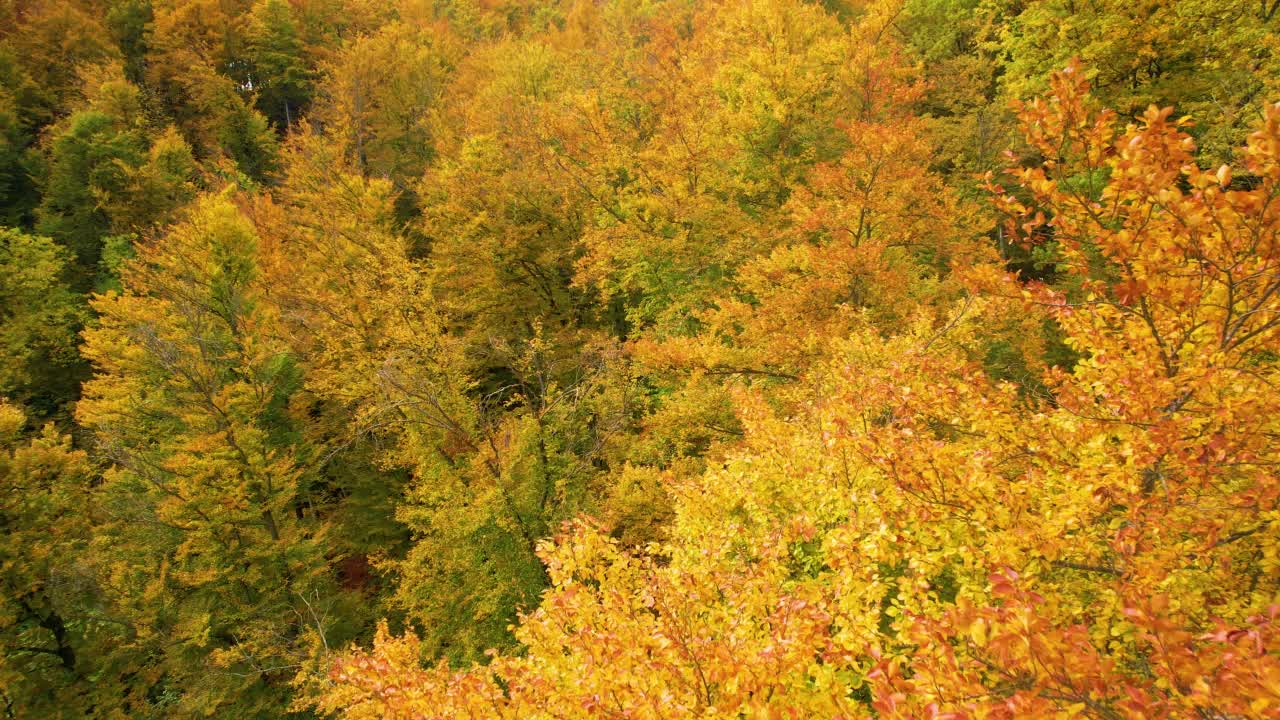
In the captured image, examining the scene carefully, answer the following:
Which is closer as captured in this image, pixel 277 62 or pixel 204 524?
pixel 204 524

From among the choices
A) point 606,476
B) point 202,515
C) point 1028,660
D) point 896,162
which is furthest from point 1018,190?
point 202,515

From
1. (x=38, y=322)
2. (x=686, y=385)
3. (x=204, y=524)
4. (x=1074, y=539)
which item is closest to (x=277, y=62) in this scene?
(x=38, y=322)

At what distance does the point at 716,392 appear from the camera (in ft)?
44.2

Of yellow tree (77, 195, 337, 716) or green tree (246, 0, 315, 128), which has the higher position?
green tree (246, 0, 315, 128)

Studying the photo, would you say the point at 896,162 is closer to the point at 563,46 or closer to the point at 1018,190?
the point at 1018,190

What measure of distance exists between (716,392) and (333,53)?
42.2m

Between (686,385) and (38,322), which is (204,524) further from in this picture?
(38,322)

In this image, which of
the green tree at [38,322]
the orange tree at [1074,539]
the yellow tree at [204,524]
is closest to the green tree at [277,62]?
the green tree at [38,322]

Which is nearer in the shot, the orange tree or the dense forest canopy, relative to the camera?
the orange tree

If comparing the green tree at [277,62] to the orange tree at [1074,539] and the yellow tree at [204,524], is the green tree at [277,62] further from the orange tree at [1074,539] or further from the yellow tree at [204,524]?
the orange tree at [1074,539]

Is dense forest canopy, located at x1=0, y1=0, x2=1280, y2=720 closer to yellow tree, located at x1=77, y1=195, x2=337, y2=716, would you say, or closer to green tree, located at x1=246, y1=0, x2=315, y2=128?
yellow tree, located at x1=77, y1=195, x2=337, y2=716

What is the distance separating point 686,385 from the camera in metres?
14.2

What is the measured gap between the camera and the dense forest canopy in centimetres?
428

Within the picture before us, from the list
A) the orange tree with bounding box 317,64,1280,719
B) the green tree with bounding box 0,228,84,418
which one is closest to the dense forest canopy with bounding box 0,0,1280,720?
the orange tree with bounding box 317,64,1280,719
